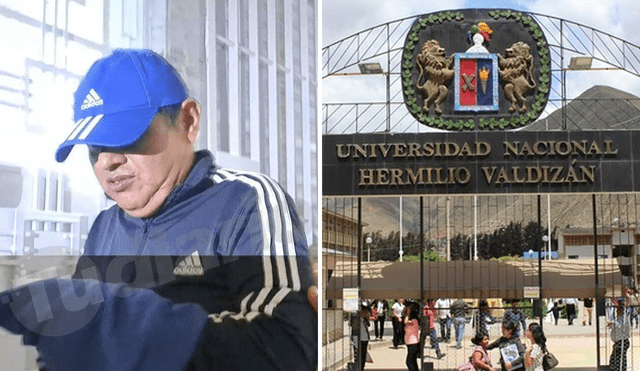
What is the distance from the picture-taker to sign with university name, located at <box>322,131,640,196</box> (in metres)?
11.4

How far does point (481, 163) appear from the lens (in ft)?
38.2

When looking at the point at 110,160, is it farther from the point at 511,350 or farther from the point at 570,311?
the point at 570,311

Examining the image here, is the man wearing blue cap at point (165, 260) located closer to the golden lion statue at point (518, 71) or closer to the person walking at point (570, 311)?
the golden lion statue at point (518, 71)

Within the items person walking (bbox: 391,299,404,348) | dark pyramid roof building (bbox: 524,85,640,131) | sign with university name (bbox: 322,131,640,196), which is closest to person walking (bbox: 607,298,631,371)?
sign with university name (bbox: 322,131,640,196)

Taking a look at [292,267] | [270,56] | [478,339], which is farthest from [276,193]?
[478,339]

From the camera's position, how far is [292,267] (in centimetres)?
747

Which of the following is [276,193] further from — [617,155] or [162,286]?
[617,155]

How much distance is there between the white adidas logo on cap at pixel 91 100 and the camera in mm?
7199

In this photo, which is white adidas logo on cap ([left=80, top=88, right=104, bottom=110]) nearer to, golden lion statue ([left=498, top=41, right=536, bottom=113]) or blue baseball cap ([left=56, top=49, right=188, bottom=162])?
blue baseball cap ([left=56, top=49, right=188, bottom=162])

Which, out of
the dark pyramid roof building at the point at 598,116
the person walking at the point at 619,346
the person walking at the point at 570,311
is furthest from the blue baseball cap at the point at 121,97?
the person walking at the point at 570,311

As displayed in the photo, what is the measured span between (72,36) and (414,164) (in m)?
5.78

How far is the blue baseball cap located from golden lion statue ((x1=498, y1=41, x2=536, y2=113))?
5.62 m

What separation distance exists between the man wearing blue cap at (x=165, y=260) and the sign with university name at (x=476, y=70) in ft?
16.2

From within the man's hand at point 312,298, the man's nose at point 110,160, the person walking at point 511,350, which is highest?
the man's nose at point 110,160
